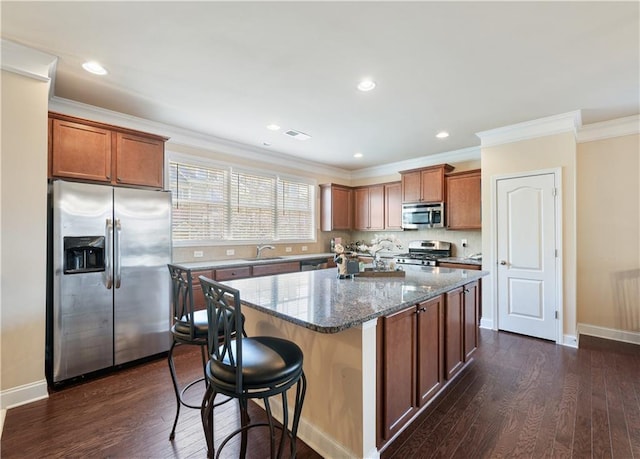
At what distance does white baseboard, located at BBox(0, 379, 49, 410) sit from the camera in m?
2.23

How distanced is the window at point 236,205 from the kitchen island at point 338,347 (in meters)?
2.46

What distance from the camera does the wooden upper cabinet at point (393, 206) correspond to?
5617 millimetres

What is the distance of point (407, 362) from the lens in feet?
6.44

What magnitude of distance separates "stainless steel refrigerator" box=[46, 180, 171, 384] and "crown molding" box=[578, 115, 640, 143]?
5.30 m

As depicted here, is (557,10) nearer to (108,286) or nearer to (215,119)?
(215,119)

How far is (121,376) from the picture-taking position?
2.80 m

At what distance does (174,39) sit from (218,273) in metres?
2.57

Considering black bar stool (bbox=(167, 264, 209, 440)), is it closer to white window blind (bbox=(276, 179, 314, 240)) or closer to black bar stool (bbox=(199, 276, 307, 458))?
black bar stool (bbox=(199, 276, 307, 458))

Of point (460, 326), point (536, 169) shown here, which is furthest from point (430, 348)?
point (536, 169)

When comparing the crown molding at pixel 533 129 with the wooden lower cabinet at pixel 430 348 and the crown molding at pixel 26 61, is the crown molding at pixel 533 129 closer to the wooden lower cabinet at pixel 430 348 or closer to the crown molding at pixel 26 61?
the wooden lower cabinet at pixel 430 348

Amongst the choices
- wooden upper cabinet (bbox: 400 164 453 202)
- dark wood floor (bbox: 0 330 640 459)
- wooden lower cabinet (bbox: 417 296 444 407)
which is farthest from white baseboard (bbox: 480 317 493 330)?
wooden lower cabinet (bbox: 417 296 444 407)

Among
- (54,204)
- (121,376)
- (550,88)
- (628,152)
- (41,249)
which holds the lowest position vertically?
(121,376)

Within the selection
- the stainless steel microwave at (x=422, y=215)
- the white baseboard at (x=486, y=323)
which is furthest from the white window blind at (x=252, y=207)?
the white baseboard at (x=486, y=323)

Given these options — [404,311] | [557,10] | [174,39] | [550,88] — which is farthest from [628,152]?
[174,39]
